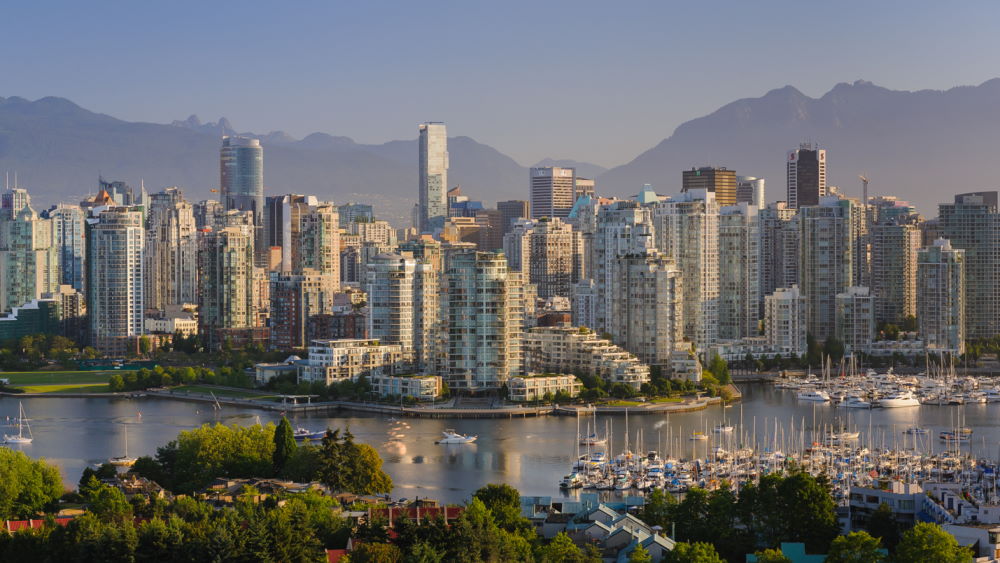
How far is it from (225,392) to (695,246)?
41.6ft

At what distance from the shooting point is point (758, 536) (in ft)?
48.5

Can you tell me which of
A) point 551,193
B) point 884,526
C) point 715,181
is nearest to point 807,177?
point 715,181

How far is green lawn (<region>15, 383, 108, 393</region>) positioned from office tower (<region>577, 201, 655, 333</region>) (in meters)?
11.2

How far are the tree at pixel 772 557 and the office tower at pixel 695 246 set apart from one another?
77.8 ft

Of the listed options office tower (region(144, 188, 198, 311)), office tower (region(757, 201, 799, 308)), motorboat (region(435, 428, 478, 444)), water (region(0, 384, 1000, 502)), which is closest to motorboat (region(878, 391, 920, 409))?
water (region(0, 384, 1000, 502))

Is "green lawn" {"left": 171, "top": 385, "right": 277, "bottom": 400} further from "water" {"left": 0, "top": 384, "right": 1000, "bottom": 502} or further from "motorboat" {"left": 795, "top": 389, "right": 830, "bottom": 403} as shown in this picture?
"motorboat" {"left": 795, "top": 389, "right": 830, "bottom": 403}

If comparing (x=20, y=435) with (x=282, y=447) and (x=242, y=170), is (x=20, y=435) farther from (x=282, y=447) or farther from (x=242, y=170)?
(x=242, y=170)

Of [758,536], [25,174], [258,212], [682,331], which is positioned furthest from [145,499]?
[25,174]

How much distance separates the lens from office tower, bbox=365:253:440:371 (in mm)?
33406

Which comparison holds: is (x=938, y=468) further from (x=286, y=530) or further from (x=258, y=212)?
(x=258, y=212)

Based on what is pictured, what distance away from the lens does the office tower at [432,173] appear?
94.3 meters

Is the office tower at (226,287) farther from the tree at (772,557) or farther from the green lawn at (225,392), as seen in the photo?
the tree at (772,557)

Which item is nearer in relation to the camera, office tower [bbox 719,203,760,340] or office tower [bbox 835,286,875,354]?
office tower [bbox 835,286,875,354]

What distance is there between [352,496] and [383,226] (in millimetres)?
57018
